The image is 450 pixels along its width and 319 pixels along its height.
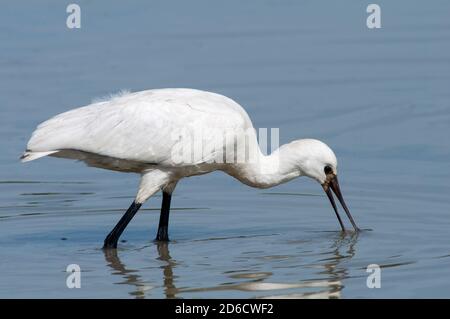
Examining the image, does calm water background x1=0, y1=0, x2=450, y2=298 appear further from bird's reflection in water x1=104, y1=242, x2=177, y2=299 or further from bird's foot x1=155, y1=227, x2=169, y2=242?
bird's foot x1=155, y1=227, x2=169, y2=242

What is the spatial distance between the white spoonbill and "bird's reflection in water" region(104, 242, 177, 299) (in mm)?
425

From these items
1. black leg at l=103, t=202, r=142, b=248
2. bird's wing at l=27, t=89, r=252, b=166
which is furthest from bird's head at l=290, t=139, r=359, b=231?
black leg at l=103, t=202, r=142, b=248

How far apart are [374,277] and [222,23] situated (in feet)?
34.3

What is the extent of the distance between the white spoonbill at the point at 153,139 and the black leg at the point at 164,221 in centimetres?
25

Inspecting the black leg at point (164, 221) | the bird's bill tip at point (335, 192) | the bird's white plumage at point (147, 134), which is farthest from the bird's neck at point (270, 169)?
the black leg at point (164, 221)

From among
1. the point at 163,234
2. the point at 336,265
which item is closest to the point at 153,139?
the point at 163,234

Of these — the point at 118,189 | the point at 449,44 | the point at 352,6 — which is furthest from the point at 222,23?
the point at 118,189

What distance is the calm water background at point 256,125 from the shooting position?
1355cm

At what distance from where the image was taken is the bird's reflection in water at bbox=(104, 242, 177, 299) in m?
13.0

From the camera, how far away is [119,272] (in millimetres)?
13703

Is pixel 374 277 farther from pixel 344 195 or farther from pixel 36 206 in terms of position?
pixel 36 206

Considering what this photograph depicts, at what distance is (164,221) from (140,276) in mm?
1578

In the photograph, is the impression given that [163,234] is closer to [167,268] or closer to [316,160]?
[167,268]
